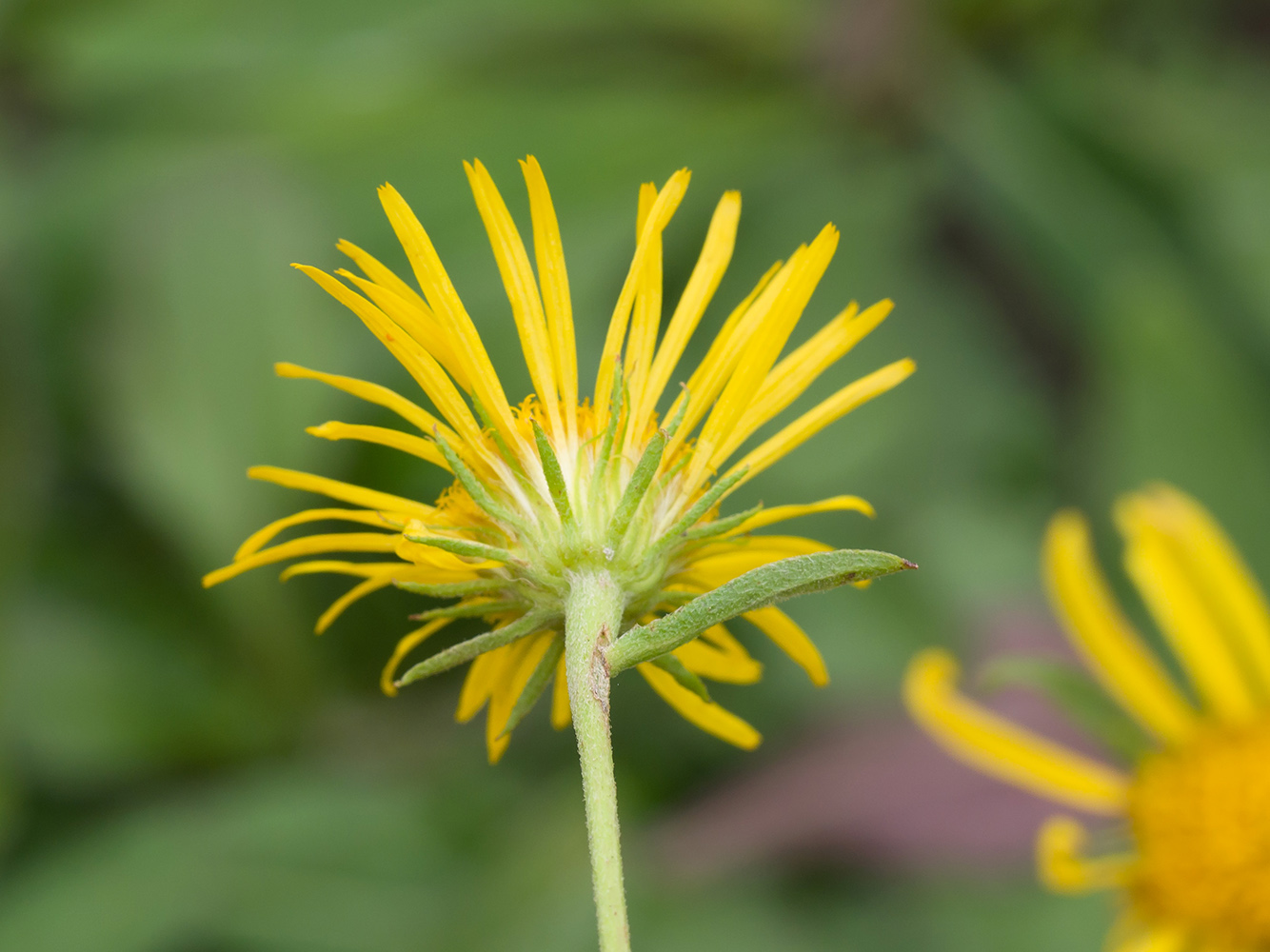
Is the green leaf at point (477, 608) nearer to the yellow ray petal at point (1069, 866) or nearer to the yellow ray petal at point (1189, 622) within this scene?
the yellow ray petal at point (1069, 866)

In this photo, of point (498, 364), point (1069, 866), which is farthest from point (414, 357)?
point (498, 364)

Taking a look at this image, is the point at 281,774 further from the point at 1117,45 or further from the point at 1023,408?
the point at 1117,45

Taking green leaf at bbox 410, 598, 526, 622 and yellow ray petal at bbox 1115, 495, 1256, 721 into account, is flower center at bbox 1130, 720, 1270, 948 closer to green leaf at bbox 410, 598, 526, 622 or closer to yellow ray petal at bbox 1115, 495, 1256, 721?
yellow ray petal at bbox 1115, 495, 1256, 721

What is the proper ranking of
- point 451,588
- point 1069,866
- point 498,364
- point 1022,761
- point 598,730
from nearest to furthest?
point 598,730 → point 451,588 → point 1069,866 → point 1022,761 → point 498,364

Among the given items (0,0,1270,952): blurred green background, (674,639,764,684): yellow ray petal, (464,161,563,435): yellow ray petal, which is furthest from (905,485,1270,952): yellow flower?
(464,161,563,435): yellow ray petal

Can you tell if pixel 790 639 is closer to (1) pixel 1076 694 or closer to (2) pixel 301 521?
(2) pixel 301 521

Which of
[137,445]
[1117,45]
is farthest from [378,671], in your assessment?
[1117,45]
